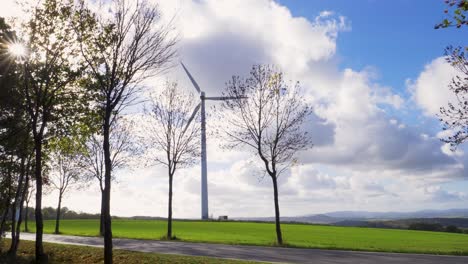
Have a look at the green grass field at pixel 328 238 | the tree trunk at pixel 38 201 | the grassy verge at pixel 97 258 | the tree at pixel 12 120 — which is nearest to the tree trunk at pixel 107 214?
the grassy verge at pixel 97 258

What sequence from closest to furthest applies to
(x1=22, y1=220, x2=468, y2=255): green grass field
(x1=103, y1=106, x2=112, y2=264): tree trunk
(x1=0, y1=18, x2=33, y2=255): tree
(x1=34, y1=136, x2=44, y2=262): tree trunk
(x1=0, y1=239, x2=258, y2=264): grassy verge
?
(x1=103, y1=106, x2=112, y2=264): tree trunk, (x1=0, y1=239, x2=258, y2=264): grassy verge, (x1=34, y1=136, x2=44, y2=262): tree trunk, (x1=0, y1=18, x2=33, y2=255): tree, (x1=22, y1=220, x2=468, y2=255): green grass field

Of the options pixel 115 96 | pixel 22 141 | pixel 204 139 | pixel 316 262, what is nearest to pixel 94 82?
pixel 115 96

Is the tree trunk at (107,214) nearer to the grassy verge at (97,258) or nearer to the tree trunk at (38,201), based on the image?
the grassy verge at (97,258)

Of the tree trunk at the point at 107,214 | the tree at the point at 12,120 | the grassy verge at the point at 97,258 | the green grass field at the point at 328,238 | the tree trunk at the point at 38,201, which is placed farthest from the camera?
the green grass field at the point at 328,238

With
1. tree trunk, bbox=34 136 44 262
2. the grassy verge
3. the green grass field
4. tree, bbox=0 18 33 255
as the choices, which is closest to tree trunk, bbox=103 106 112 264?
the grassy verge

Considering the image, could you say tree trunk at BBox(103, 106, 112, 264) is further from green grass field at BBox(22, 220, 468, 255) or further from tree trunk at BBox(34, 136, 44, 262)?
green grass field at BBox(22, 220, 468, 255)

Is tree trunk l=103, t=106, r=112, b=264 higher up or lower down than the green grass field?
higher up

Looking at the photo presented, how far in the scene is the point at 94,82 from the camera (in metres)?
23.2

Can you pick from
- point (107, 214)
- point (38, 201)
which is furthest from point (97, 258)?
point (107, 214)

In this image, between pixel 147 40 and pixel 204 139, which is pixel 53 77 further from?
pixel 204 139

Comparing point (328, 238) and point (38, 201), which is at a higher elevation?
point (38, 201)

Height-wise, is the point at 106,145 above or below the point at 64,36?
below

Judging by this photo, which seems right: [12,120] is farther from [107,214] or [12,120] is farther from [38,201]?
[107,214]

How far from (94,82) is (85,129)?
12.5 ft
